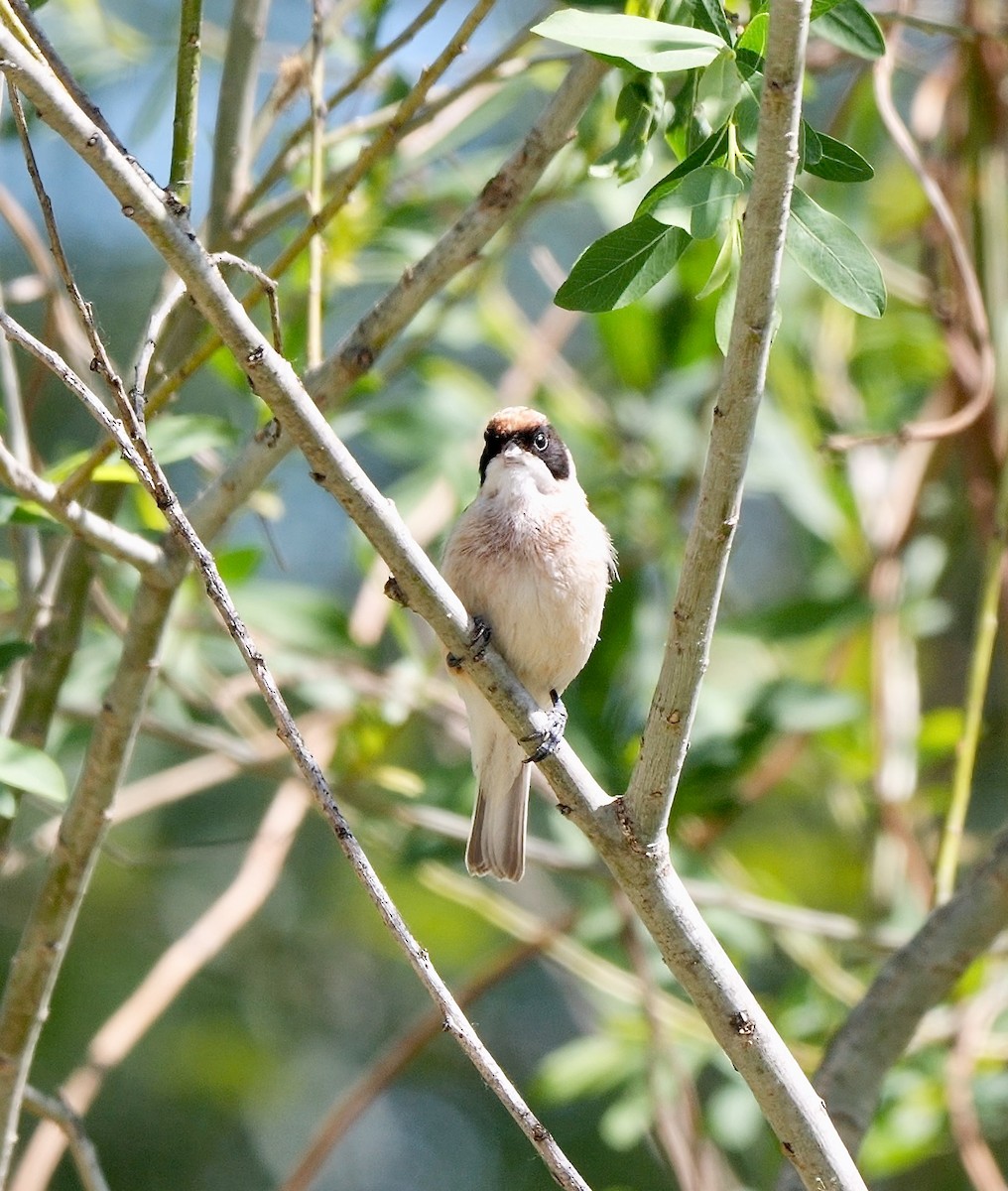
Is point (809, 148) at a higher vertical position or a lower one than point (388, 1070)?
higher

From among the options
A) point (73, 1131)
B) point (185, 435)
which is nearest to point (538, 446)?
point (185, 435)

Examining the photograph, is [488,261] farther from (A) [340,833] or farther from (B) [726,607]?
(A) [340,833]

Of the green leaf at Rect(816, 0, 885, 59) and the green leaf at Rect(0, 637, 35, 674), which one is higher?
the green leaf at Rect(816, 0, 885, 59)

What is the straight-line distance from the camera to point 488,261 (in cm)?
451

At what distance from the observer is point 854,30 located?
2.26m

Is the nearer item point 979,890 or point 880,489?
point 979,890

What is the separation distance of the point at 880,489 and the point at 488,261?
1.85 metres

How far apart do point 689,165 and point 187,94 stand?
959 mm

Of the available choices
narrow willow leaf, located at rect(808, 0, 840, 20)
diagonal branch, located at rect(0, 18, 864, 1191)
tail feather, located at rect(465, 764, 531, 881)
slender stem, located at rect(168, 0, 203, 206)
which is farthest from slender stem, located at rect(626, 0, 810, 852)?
tail feather, located at rect(465, 764, 531, 881)

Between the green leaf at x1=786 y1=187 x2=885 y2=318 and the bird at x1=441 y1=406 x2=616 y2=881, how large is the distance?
1.52 meters

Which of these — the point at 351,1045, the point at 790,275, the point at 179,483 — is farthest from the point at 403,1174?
the point at 790,275

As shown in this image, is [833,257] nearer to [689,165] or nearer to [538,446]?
[689,165]

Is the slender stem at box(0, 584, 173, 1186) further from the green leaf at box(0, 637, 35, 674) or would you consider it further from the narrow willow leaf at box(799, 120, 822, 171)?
the narrow willow leaf at box(799, 120, 822, 171)

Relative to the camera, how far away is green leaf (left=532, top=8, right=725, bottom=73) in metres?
1.99
